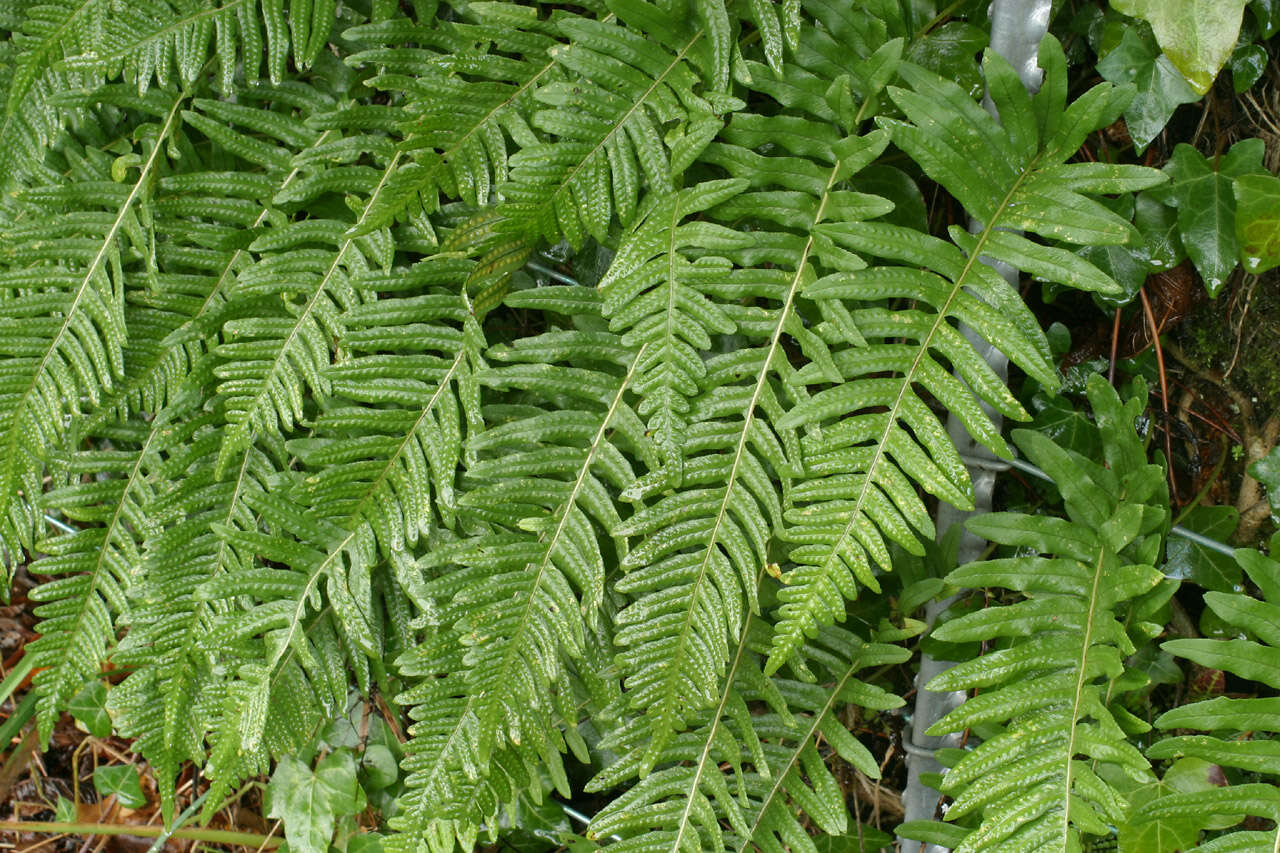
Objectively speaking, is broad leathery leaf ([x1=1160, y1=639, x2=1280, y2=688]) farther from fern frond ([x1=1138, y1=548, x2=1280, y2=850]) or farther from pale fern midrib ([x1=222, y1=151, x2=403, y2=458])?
pale fern midrib ([x1=222, y1=151, x2=403, y2=458])

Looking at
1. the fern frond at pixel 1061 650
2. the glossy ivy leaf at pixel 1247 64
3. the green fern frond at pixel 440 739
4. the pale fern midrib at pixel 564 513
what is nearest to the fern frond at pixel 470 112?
the pale fern midrib at pixel 564 513

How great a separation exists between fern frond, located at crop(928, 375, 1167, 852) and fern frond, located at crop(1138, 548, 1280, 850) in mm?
64

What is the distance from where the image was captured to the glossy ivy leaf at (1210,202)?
53.2 inches

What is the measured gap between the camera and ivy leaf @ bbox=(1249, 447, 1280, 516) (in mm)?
1362

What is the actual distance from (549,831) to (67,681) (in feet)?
3.15

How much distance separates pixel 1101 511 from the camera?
1321 mm

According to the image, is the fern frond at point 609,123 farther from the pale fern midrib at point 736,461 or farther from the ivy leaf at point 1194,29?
the ivy leaf at point 1194,29

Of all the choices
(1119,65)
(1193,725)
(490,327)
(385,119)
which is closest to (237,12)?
(385,119)

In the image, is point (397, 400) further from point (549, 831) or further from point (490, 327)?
point (549, 831)

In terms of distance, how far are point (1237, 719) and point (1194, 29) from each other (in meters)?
0.91

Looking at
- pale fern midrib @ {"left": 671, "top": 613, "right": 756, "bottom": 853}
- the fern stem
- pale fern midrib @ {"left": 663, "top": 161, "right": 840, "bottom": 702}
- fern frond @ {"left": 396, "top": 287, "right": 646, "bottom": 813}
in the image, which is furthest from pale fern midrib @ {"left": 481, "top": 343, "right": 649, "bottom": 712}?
the fern stem

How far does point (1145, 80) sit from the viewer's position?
131 cm

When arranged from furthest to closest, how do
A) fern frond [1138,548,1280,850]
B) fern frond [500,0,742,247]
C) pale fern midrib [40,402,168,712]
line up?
pale fern midrib [40,402,168,712] → fern frond [500,0,742,247] → fern frond [1138,548,1280,850]

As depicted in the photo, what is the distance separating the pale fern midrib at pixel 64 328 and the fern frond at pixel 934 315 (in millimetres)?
1184
